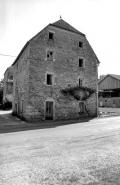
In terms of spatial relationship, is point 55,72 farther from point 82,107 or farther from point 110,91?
point 110,91

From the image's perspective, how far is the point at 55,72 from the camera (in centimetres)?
1705

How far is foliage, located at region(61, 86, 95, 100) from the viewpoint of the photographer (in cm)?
1770

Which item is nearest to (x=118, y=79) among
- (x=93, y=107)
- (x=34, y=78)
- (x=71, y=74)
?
(x=93, y=107)

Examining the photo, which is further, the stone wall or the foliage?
the foliage

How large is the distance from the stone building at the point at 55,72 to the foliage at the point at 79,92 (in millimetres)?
515

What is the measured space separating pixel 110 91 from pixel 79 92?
22.5 meters

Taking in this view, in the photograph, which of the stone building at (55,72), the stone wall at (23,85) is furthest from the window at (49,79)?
the stone wall at (23,85)

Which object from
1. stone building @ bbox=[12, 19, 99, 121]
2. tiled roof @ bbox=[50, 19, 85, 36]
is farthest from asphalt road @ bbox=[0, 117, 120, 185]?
tiled roof @ bbox=[50, 19, 85, 36]

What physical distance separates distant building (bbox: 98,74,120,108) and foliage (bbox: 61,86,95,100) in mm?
20245

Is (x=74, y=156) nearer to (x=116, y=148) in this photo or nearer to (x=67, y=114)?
(x=116, y=148)

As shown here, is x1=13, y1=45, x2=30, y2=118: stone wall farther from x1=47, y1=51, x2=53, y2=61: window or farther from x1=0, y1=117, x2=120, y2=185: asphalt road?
x1=0, y1=117, x2=120, y2=185: asphalt road

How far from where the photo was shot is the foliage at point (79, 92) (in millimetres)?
17703

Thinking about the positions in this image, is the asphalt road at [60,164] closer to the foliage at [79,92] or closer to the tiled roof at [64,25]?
the foliage at [79,92]

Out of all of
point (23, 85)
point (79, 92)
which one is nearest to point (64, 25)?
point (79, 92)
